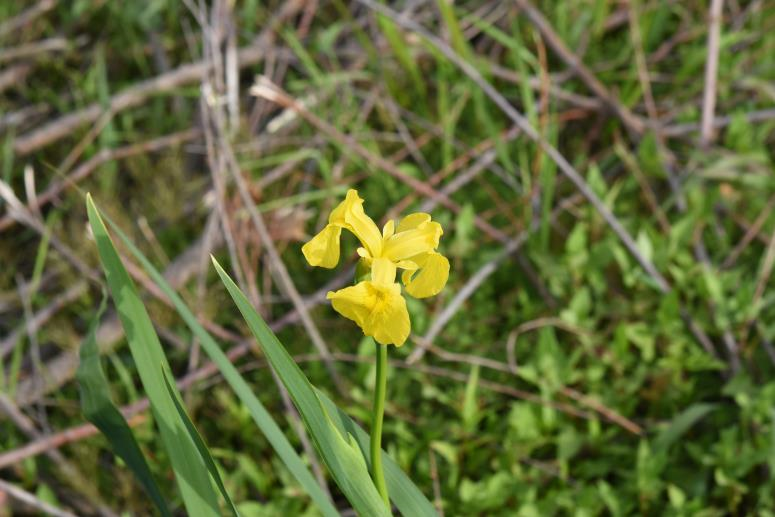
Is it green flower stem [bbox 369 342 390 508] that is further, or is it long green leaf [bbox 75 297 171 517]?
long green leaf [bbox 75 297 171 517]

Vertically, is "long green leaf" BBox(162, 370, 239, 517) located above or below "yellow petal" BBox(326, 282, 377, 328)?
below

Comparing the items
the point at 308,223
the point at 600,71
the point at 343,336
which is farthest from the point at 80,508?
the point at 600,71

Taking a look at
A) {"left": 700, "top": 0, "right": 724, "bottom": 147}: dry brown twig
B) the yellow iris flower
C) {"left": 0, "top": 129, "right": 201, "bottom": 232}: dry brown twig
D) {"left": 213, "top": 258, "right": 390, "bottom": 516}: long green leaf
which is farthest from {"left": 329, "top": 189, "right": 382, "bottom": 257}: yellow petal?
{"left": 0, "top": 129, "right": 201, "bottom": 232}: dry brown twig

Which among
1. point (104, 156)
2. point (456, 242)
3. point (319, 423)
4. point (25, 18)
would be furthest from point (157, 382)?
point (25, 18)

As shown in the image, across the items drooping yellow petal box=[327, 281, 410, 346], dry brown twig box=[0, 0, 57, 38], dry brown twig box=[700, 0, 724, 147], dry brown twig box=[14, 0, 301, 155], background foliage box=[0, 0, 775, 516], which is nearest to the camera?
drooping yellow petal box=[327, 281, 410, 346]

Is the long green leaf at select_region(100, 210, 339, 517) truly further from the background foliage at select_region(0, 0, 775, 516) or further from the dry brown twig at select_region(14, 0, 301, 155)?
the dry brown twig at select_region(14, 0, 301, 155)

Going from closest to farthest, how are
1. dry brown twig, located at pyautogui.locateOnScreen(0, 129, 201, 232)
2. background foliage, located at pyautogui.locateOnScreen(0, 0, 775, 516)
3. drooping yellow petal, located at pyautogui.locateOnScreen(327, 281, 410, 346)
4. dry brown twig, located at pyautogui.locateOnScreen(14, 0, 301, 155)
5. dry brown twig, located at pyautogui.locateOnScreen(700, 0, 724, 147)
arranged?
drooping yellow petal, located at pyautogui.locateOnScreen(327, 281, 410, 346) < background foliage, located at pyautogui.locateOnScreen(0, 0, 775, 516) < dry brown twig, located at pyautogui.locateOnScreen(700, 0, 724, 147) < dry brown twig, located at pyautogui.locateOnScreen(0, 129, 201, 232) < dry brown twig, located at pyautogui.locateOnScreen(14, 0, 301, 155)

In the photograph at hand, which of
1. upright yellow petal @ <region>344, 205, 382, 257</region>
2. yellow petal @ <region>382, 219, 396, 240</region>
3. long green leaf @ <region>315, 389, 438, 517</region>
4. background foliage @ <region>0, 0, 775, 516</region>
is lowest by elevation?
background foliage @ <region>0, 0, 775, 516</region>

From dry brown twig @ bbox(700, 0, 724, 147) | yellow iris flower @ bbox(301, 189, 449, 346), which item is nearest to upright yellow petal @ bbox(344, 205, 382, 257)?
yellow iris flower @ bbox(301, 189, 449, 346)
